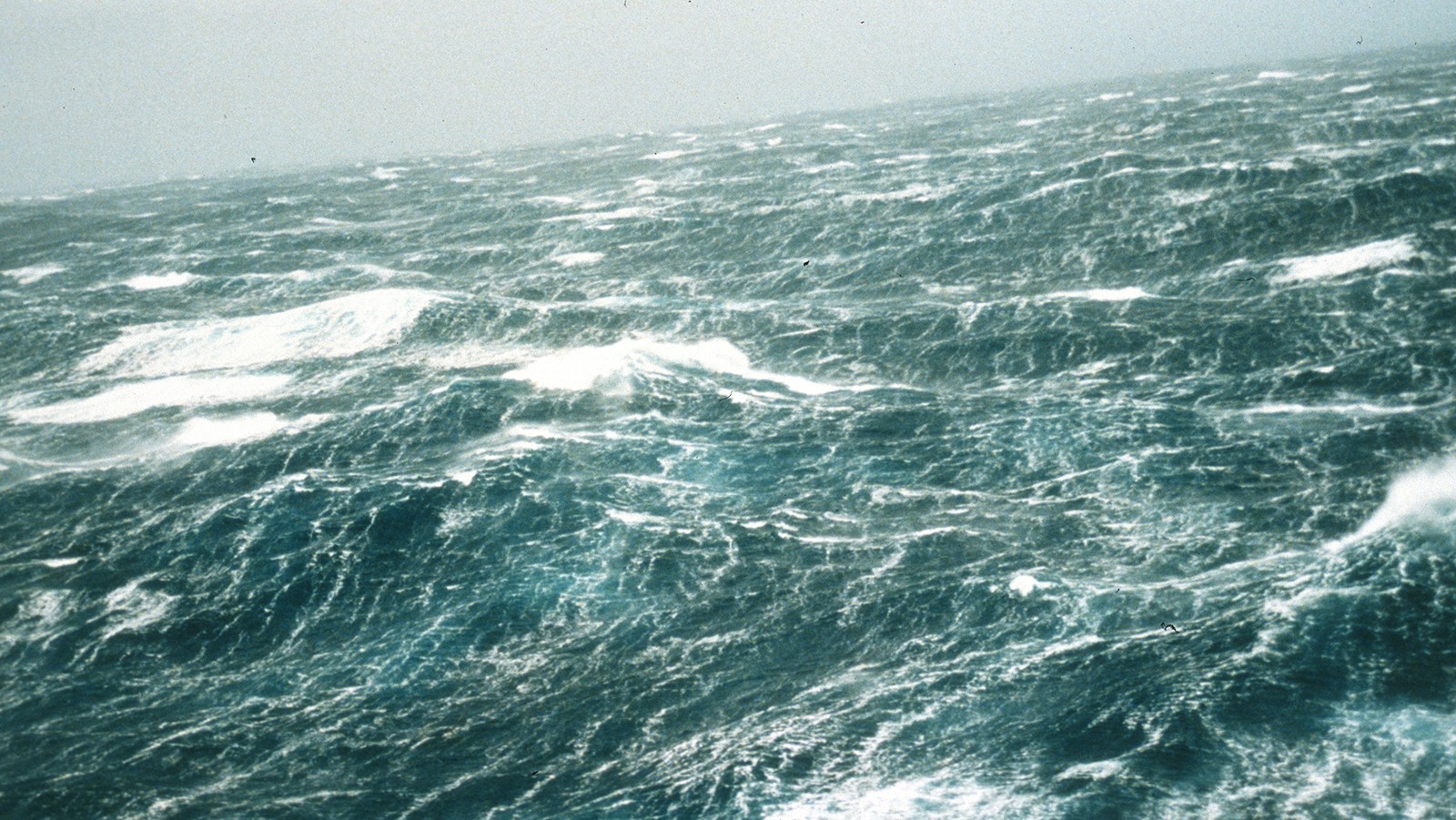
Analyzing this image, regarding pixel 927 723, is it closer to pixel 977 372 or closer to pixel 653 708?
pixel 653 708

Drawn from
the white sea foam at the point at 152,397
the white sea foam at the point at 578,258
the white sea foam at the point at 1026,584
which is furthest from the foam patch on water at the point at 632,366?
the white sea foam at the point at 578,258

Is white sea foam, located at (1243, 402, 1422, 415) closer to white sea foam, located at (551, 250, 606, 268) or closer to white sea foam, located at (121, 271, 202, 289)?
white sea foam, located at (551, 250, 606, 268)

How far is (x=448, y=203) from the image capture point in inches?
6772

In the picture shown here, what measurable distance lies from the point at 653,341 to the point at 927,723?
49.1 m

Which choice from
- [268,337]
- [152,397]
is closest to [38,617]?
[152,397]

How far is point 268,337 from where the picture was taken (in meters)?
91.7

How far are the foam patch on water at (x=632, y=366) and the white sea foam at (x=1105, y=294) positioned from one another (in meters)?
22.5

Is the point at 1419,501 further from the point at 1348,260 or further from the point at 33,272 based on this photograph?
the point at 33,272

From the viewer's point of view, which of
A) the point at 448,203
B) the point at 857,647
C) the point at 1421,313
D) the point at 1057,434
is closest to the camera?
the point at 857,647

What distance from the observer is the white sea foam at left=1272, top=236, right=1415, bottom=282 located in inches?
3068

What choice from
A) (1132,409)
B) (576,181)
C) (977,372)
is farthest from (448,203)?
(1132,409)

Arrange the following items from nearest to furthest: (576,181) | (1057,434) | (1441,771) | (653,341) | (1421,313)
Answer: (1441,771), (1057,434), (1421,313), (653,341), (576,181)

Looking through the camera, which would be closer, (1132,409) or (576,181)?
(1132,409)

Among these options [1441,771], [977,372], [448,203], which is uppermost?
[448,203]
